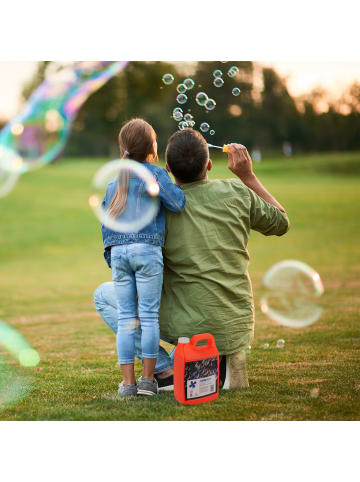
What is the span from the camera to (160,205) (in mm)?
2943

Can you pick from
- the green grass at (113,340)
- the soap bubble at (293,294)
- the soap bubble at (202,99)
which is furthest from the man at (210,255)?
the soap bubble at (202,99)

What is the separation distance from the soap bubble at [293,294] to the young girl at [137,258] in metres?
0.99

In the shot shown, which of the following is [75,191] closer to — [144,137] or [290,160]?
[290,160]

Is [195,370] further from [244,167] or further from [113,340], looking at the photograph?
[113,340]

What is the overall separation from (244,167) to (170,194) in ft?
1.58

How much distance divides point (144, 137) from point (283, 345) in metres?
1.98

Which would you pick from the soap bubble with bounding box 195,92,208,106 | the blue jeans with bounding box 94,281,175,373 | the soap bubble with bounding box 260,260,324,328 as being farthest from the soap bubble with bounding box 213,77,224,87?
the blue jeans with bounding box 94,281,175,373

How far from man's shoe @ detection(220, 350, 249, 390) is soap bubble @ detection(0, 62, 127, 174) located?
257cm

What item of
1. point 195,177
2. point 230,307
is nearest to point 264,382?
point 230,307

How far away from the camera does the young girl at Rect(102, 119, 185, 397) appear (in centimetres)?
285

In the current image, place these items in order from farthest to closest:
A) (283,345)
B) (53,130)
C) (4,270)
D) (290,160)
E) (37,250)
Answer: (290,160), (37,250), (4,270), (53,130), (283,345)

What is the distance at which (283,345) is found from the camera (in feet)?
13.7

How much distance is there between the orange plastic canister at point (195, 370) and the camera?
2.83 metres

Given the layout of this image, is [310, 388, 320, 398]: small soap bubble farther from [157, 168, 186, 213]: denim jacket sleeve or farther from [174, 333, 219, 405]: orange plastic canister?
[157, 168, 186, 213]: denim jacket sleeve
